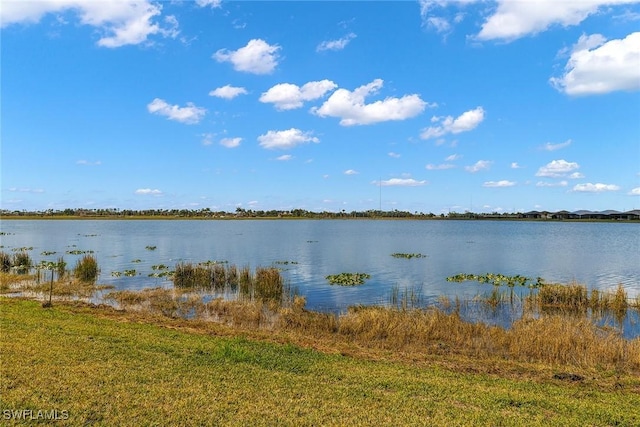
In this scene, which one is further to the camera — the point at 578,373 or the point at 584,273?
the point at 584,273

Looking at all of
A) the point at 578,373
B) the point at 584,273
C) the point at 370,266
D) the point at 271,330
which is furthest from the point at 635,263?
the point at 271,330

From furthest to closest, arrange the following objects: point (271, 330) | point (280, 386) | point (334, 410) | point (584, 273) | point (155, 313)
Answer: point (584, 273)
point (155, 313)
point (271, 330)
point (280, 386)
point (334, 410)

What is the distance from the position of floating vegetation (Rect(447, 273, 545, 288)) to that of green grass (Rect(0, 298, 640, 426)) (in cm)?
1740

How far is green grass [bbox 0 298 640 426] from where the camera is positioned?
664 centimetres

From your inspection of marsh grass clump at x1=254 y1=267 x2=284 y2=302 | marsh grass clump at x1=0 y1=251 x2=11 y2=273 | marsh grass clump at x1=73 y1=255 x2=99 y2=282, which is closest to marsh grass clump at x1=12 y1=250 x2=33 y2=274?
marsh grass clump at x1=0 y1=251 x2=11 y2=273

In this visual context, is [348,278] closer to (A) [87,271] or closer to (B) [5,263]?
(A) [87,271]

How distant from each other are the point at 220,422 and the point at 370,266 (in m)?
28.5

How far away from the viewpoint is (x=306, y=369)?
362 inches

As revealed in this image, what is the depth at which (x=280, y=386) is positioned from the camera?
791cm

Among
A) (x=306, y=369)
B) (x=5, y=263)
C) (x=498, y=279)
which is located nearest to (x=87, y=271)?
(x=5, y=263)

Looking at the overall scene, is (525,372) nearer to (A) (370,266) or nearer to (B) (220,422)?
(B) (220,422)

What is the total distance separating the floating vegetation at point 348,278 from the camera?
26.3 metres

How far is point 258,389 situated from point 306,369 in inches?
68.0

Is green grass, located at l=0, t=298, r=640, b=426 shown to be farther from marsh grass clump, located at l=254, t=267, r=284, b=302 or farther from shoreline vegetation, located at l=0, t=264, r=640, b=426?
marsh grass clump, located at l=254, t=267, r=284, b=302
